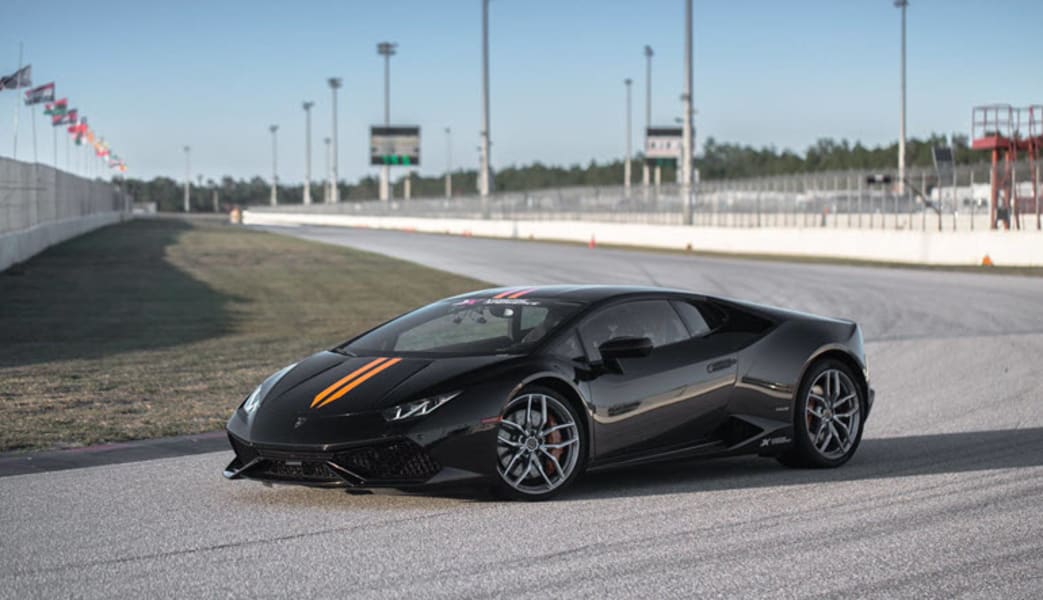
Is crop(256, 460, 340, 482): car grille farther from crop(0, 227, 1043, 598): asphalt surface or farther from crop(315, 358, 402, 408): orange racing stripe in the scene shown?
crop(315, 358, 402, 408): orange racing stripe

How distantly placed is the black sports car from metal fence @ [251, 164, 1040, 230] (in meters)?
26.6

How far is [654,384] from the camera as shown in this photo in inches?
304

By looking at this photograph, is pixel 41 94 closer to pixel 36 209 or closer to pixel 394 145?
pixel 36 209

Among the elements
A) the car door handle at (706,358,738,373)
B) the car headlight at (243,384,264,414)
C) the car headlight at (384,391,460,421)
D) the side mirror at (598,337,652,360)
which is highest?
the side mirror at (598,337,652,360)

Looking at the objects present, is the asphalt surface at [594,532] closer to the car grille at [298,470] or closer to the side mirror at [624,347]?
the car grille at [298,470]

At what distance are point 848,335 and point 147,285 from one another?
19868 mm

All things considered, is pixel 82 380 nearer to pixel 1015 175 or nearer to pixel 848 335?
pixel 848 335

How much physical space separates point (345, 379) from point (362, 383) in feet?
0.53

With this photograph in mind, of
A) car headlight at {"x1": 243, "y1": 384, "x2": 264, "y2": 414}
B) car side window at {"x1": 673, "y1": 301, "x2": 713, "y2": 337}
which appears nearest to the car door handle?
car side window at {"x1": 673, "y1": 301, "x2": 713, "y2": 337}

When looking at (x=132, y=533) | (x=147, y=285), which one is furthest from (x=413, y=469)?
(x=147, y=285)

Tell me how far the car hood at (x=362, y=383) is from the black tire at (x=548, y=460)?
278 millimetres

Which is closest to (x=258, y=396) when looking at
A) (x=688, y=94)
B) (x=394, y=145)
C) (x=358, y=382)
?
(x=358, y=382)

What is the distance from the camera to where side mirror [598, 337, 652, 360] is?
25.1ft

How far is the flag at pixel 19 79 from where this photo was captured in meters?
28.1
